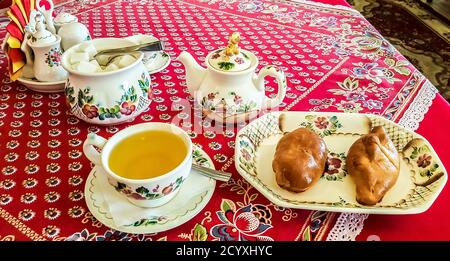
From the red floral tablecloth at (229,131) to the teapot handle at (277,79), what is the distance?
0.07 meters

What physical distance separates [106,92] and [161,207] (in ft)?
0.84

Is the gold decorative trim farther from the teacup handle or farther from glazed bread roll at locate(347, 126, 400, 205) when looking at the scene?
glazed bread roll at locate(347, 126, 400, 205)

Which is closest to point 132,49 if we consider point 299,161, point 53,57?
point 53,57

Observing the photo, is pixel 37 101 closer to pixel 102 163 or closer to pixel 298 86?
pixel 102 163

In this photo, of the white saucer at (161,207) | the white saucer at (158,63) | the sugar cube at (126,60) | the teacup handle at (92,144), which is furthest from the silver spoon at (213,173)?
the white saucer at (158,63)

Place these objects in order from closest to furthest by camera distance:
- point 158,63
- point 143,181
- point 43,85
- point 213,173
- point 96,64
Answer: point 143,181 < point 213,173 < point 96,64 < point 43,85 < point 158,63

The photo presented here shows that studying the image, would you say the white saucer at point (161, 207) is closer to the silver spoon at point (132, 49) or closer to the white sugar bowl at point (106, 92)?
the white sugar bowl at point (106, 92)

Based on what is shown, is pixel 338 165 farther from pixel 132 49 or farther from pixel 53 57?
pixel 53 57

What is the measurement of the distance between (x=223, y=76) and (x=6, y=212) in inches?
16.4

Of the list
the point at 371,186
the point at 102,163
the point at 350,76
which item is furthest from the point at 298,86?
the point at 102,163

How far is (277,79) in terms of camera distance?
2.43 ft
